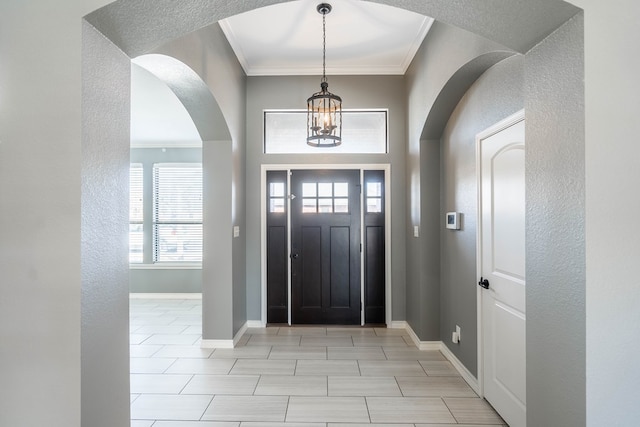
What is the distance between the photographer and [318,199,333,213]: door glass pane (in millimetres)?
4227

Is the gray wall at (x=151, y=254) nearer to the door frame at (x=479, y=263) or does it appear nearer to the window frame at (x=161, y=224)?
the window frame at (x=161, y=224)

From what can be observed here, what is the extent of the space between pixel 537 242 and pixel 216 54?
298 cm

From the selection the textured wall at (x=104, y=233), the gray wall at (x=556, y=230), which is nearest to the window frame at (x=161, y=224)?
the textured wall at (x=104, y=233)

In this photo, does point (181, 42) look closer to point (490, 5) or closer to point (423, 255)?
point (490, 5)

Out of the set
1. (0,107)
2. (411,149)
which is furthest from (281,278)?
(0,107)

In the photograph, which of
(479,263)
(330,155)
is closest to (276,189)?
(330,155)

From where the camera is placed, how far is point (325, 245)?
422 cm

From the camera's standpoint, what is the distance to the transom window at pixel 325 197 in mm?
4223

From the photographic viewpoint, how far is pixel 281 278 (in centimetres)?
423

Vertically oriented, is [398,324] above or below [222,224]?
below

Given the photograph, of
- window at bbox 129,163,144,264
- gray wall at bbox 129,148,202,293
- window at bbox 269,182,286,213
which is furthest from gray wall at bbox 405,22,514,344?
window at bbox 129,163,144,264

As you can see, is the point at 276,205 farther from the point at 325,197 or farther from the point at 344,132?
the point at 344,132

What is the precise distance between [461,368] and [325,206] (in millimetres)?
2275

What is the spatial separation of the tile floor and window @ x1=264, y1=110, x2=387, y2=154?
2.25 m
